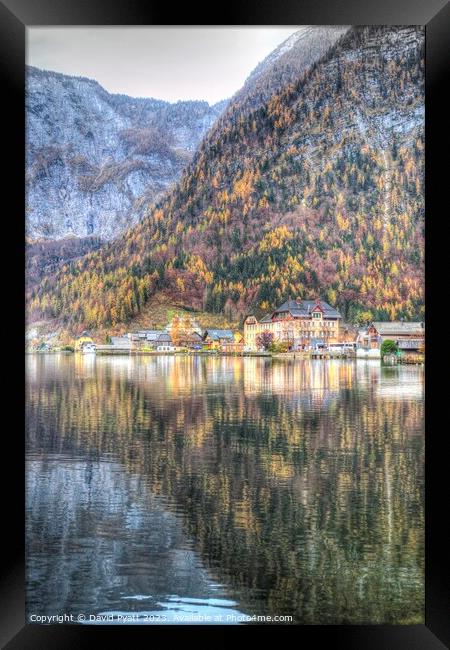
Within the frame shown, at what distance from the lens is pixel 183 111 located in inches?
337

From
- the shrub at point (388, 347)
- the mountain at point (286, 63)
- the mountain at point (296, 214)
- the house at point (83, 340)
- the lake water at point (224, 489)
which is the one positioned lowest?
the lake water at point (224, 489)

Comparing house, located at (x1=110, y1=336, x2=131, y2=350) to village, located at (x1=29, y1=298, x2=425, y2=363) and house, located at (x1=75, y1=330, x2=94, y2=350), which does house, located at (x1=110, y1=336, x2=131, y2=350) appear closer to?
village, located at (x1=29, y1=298, x2=425, y2=363)

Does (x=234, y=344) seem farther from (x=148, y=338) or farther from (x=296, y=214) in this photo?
(x=296, y=214)

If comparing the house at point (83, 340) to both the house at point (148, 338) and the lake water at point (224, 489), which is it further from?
the house at point (148, 338)

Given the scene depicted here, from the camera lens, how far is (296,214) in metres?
10.3

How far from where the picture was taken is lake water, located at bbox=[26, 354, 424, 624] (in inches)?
197

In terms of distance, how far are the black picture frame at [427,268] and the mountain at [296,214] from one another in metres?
4.20

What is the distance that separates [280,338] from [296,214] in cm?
188

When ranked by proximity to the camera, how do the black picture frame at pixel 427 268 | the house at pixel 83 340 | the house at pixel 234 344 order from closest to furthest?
the black picture frame at pixel 427 268
the house at pixel 83 340
the house at pixel 234 344

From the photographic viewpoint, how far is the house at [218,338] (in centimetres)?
959

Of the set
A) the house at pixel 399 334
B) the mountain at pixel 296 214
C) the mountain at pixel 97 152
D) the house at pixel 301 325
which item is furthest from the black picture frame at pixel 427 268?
the house at pixel 301 325

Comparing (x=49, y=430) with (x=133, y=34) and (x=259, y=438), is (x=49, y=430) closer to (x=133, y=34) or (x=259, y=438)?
(x=259, y=438)

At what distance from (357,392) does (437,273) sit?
17.2 feet

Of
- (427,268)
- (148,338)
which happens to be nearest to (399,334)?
(148,338)
